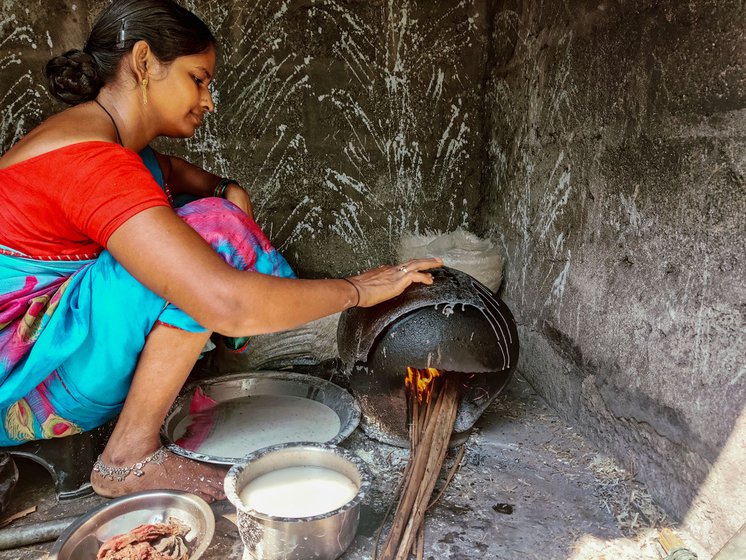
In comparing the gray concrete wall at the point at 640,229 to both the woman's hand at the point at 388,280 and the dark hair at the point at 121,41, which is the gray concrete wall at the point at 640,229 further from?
the dark hair at the point at 121,41

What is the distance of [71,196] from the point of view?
5.08ft

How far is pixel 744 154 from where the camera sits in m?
1.45

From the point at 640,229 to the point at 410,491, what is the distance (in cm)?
111

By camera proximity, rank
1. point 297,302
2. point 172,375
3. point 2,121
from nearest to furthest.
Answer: point 297,302 → point 172,375 → point 2,121

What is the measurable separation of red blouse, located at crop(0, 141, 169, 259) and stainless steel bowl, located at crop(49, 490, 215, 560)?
0.74 m

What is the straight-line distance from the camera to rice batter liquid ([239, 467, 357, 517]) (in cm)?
164

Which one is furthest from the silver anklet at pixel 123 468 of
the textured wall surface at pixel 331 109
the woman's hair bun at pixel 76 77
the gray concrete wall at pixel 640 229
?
the gray concrete wall at pixel 640 229

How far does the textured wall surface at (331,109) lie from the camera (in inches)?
104

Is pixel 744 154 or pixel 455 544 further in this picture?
pixel 455 544

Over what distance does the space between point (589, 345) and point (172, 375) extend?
58.8 inches

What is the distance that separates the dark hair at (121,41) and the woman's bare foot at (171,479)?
1151mm

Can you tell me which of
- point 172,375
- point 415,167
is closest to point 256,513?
point 172,375

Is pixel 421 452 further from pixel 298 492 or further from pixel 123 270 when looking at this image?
pixel 123 270

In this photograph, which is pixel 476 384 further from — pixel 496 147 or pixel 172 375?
pixel 496 147
